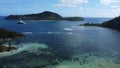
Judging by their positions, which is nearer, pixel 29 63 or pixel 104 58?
pixel 29 63

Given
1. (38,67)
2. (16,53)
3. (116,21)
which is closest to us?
(38,67)

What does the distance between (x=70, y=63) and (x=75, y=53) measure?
36.3 ft

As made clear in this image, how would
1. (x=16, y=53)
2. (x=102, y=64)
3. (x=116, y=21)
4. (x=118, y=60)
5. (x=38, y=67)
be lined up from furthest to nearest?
(x=116, y=21) < (x=16, y=53) < (x=118, y=60) < (x=102, y=64) < (x=38, y=67)

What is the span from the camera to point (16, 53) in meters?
58.9

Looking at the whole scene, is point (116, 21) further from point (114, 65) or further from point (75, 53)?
point (114, 65)

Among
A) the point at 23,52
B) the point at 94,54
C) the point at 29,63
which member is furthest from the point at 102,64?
the point at 23,52

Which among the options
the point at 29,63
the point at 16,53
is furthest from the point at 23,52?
the point at 29,63

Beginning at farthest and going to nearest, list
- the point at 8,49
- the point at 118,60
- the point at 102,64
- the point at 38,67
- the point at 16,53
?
the point at 8,49 → the point at 16,53 → the point at 118,60 → the point at 102,64 → the point at 38,67

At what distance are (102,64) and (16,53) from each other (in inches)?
903

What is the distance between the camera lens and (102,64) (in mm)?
48500

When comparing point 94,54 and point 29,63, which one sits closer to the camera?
point 29,63

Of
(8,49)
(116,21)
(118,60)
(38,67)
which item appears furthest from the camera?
(116,21)

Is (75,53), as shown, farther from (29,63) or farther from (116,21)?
(116,21)

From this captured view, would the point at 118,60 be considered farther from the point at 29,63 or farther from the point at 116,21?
the point at 116,21
